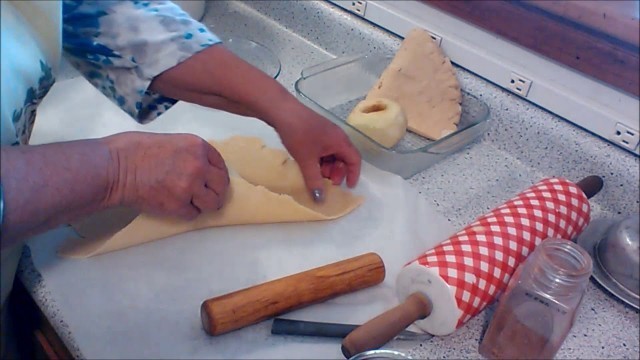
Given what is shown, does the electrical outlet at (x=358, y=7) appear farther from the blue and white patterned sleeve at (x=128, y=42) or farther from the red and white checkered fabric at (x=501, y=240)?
the red and white checkered fabric at (x=501, y=240)

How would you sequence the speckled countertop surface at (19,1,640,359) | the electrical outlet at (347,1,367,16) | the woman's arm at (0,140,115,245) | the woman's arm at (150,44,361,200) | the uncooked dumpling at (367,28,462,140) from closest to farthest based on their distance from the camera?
the woman's arm at (0,140,115,245) → the speckled countertop surface at (19,1,640,359) → the woman's arm at (150,44,361,200) → the uncooked dumpling at (367,28,462,140) → the electrical outlet at (347,1,367,16)

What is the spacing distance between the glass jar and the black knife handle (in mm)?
137

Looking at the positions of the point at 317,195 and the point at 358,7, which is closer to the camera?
the point at 317,195

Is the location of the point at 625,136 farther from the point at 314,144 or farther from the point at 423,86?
the point at 314,144

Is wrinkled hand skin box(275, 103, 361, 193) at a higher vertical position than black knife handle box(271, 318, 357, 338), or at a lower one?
higher

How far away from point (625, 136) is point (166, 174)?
53 cm

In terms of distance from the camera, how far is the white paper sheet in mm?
559

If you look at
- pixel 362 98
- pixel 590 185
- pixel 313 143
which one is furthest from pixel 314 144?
pixel 590 185

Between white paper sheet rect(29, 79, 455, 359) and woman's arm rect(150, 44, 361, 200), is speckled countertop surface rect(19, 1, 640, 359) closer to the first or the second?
white paper sheet rect(29, 79, 455, 359)

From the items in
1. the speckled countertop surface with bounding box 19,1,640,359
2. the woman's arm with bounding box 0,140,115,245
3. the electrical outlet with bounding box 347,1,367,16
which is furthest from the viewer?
the electrical outlet with bounding box 347,1,367,16

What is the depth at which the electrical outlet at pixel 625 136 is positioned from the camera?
725 mm

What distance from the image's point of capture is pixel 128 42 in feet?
2.24

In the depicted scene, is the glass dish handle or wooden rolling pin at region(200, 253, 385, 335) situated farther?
the glass dish handle

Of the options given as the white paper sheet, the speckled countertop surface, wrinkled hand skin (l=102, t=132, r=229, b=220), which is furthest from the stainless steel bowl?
wrinkled hand skin (l=102, t=132, r=229, b=220)
